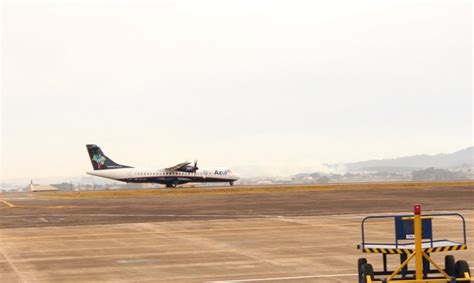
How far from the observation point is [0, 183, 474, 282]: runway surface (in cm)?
2081

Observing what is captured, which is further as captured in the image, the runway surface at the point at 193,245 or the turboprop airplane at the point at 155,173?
the turboprop airplane at the point at 155,173

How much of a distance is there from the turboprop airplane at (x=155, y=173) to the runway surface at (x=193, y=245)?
7244 cm

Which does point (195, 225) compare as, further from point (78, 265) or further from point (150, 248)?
point (78, 265)

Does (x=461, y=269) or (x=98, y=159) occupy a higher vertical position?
(x=98, y=159)

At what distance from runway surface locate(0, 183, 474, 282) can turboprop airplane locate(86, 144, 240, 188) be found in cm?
7244

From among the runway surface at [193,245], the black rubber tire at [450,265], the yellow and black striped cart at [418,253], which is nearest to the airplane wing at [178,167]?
the runway surface at [193,245]

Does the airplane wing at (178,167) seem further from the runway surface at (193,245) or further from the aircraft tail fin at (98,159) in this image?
the runway surface at (193,245)

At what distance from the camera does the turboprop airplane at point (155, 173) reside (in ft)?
396

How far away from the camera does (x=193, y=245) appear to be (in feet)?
92.1

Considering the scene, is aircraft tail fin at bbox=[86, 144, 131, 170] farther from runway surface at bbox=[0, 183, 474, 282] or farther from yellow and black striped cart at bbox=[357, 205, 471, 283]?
yellow and black striped cart at bbox=[357, 205, 471, 283]

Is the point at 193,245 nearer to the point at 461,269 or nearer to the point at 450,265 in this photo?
the point at 450,265

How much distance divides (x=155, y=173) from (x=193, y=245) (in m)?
95.0

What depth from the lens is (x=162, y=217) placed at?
4388 cm

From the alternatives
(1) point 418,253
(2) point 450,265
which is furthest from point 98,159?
(1) point 418,253
